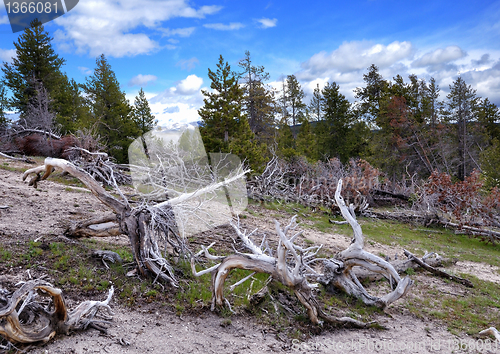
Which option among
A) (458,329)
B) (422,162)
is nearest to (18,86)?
(458,329)

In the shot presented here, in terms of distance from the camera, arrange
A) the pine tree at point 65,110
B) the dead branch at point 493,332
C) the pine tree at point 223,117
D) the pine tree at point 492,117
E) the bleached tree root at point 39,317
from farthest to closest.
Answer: the pine tree at point 492,117 → the pine tree at point 65,110 → the pine tree at point 223,117 → the dead branch at point 493,332 → the bleached tree root at point 39,317

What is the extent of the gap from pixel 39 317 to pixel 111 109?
26105 mm

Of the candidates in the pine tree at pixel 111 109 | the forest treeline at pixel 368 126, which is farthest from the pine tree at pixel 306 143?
the pine tree at pixel 111 109

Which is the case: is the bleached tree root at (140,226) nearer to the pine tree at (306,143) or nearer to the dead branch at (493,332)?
the dead branch at (493,332)

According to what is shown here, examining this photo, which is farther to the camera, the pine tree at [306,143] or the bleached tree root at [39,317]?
the pine tree at [306,143]

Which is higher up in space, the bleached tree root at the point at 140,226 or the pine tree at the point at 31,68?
the pine tree at the point at 31,68

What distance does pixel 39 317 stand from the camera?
11.1ft

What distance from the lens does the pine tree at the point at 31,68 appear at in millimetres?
24828

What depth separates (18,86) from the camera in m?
25.0

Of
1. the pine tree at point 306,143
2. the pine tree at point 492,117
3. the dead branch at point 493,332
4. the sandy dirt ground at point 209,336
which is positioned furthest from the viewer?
the pine tree at point 492,117

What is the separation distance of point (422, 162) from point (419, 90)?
699 centimetres

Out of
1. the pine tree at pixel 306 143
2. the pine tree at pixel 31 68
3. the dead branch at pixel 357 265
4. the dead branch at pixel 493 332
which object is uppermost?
the pine tree at pixel 31 68

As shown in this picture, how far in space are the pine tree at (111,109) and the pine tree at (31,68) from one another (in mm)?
2880

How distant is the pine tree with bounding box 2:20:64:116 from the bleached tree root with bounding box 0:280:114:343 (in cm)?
2594
